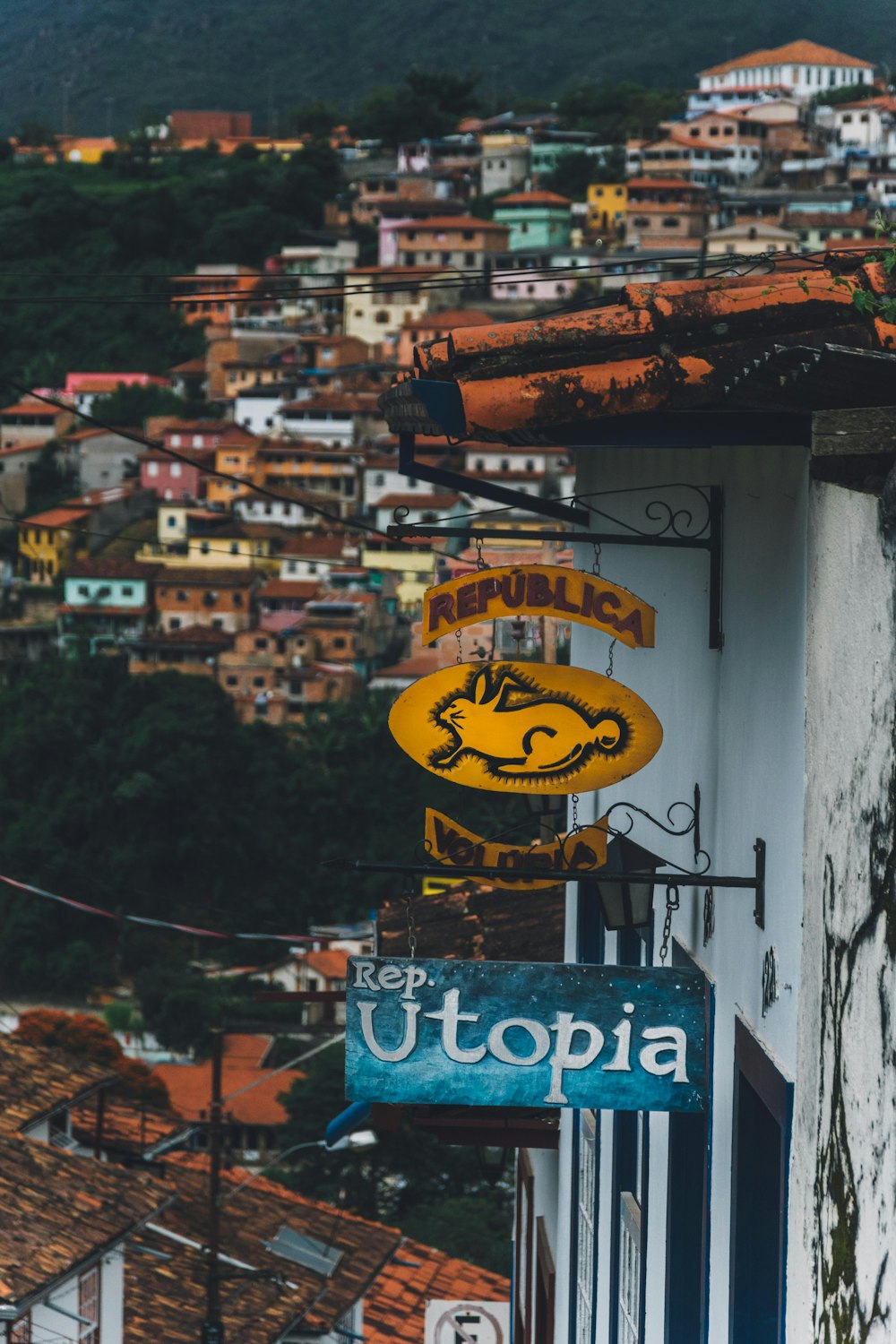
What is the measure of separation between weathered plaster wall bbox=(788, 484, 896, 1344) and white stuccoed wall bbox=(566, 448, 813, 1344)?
95 mm

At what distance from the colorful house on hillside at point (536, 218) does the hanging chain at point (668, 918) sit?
344 feet

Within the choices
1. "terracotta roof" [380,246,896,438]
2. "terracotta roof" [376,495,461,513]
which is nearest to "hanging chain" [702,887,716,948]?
"terracotta roof" [380,246,896,438]

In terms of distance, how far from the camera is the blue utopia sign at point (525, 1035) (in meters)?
3.51

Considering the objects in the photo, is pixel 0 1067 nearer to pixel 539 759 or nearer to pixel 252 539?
pixel 539 759

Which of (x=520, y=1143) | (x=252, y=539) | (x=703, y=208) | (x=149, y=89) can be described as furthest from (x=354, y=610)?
(x=149, y=89)

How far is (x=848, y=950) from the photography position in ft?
9.91

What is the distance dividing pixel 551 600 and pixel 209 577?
81610 millimetres

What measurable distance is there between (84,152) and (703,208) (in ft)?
170

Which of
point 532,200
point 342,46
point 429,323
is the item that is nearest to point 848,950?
point 429,323

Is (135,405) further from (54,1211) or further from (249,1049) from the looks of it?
(54,1211)

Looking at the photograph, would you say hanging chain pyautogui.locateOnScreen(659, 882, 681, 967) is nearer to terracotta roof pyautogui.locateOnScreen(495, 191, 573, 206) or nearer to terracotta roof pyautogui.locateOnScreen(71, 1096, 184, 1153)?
terracotta roof pyautogui.locateOnScreen(71, 1096, 184, 1153)

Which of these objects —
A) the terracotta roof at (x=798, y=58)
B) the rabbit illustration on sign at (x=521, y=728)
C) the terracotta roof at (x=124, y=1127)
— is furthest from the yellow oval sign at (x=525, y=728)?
the terracotta roof at (x=798, y=58)

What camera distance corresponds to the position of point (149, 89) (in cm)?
17975

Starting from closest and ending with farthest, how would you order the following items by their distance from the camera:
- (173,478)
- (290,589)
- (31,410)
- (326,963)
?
(326,963) < (290,589) < (173,478) < (31,410)
